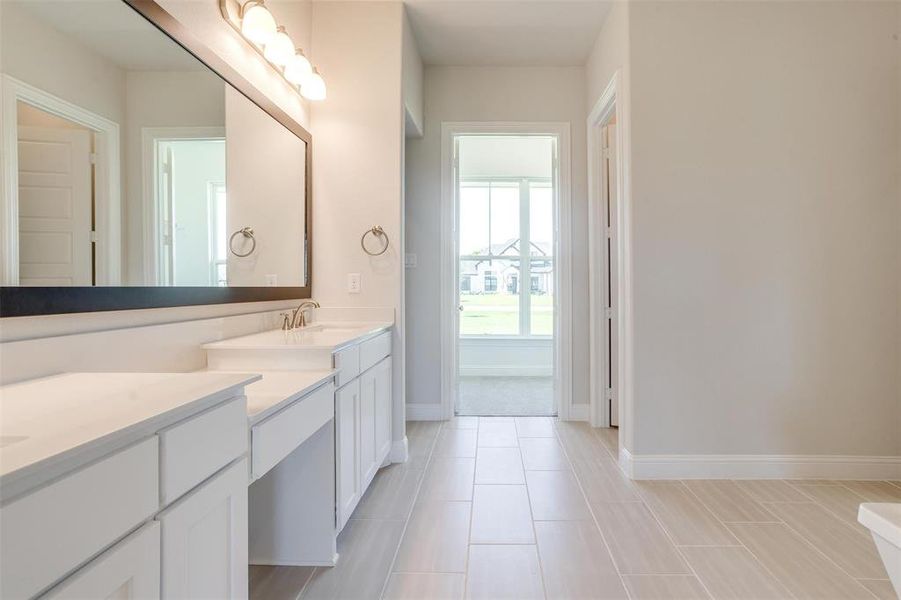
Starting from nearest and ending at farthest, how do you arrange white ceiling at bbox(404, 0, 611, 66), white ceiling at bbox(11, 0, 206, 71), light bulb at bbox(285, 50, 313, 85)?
white ceiling at bbox(11, 0, 206, 71) → light bulb at bbox(285, 50, 313, 85) → white ceiling at bbox(404, 0, 611, 66)

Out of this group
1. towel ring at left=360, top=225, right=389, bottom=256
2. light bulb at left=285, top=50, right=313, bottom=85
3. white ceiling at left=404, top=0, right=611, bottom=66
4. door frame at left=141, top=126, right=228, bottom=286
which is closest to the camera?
door frame at left=141, top=126, right=228, bottom=286

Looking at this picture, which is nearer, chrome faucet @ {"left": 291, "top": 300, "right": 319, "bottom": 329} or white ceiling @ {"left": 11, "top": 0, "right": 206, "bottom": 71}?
white ceiling @ {"left": 11, "top": 0, "right": 206, "bottom": 71}

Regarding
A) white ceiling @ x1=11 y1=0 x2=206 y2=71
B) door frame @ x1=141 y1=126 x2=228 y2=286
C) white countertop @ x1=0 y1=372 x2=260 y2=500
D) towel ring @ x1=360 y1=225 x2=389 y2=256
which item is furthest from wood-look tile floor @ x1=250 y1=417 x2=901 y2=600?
white ceiling @ x1=11 y1=0 x2=206 y2=71

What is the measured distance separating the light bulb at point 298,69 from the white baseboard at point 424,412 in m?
2.31

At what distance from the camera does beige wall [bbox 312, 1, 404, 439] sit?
264cm

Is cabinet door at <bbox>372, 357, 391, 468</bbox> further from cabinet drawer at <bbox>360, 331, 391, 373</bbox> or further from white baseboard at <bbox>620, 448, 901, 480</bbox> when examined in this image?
white baseboard at <bbox>620, 448, 901, 480</bbox>

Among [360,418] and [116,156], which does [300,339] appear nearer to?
[360,418]

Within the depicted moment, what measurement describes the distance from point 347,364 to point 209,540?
0.93 m

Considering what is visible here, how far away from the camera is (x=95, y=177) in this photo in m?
1.17

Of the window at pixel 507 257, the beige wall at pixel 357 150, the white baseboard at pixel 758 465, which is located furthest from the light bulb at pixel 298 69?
the window at pixel 507 257

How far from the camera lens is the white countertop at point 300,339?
5.37 feet

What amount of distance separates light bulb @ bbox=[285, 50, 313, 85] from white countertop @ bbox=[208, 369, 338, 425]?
155cm

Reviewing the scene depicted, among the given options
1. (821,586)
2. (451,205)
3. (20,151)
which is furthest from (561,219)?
(20,151)

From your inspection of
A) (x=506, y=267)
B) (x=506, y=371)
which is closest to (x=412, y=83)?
(x=506, y=267)
